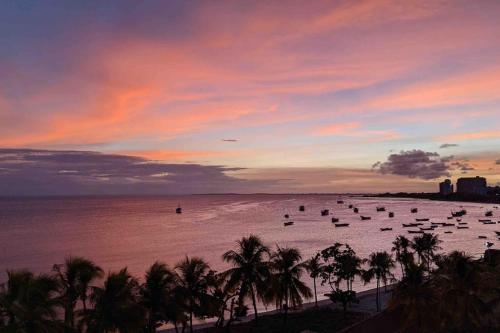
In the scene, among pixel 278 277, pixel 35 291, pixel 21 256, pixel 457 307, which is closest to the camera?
pixel 35 291

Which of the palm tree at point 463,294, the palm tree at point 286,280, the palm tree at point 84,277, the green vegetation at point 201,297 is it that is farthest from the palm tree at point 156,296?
the palm tree at point 463,294

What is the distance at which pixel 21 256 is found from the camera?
368ft

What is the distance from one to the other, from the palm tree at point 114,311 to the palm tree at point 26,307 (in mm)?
2598

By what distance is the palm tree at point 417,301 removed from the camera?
28.6 meters

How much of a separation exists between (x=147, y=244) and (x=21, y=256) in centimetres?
3450

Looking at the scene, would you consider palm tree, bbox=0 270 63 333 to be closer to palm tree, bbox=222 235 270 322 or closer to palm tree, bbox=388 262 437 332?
palm tree, bbox=222 235 270 322

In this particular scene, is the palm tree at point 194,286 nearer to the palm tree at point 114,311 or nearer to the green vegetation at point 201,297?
the green vegetation at point 201,297

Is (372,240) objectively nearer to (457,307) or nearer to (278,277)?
(278,277)

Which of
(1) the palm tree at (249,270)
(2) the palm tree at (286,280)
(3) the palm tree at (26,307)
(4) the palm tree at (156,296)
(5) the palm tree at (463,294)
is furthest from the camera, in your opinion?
(2) the palm tree at (286,280)

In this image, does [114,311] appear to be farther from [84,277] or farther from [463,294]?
[463,294]

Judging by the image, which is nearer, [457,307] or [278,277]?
[457,307]

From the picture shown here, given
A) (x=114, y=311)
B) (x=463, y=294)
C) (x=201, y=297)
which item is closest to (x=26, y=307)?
(x=114, y=311)

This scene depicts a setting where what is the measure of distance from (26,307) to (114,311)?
15.8ft

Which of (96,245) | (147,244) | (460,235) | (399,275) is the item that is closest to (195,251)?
(147,244)
